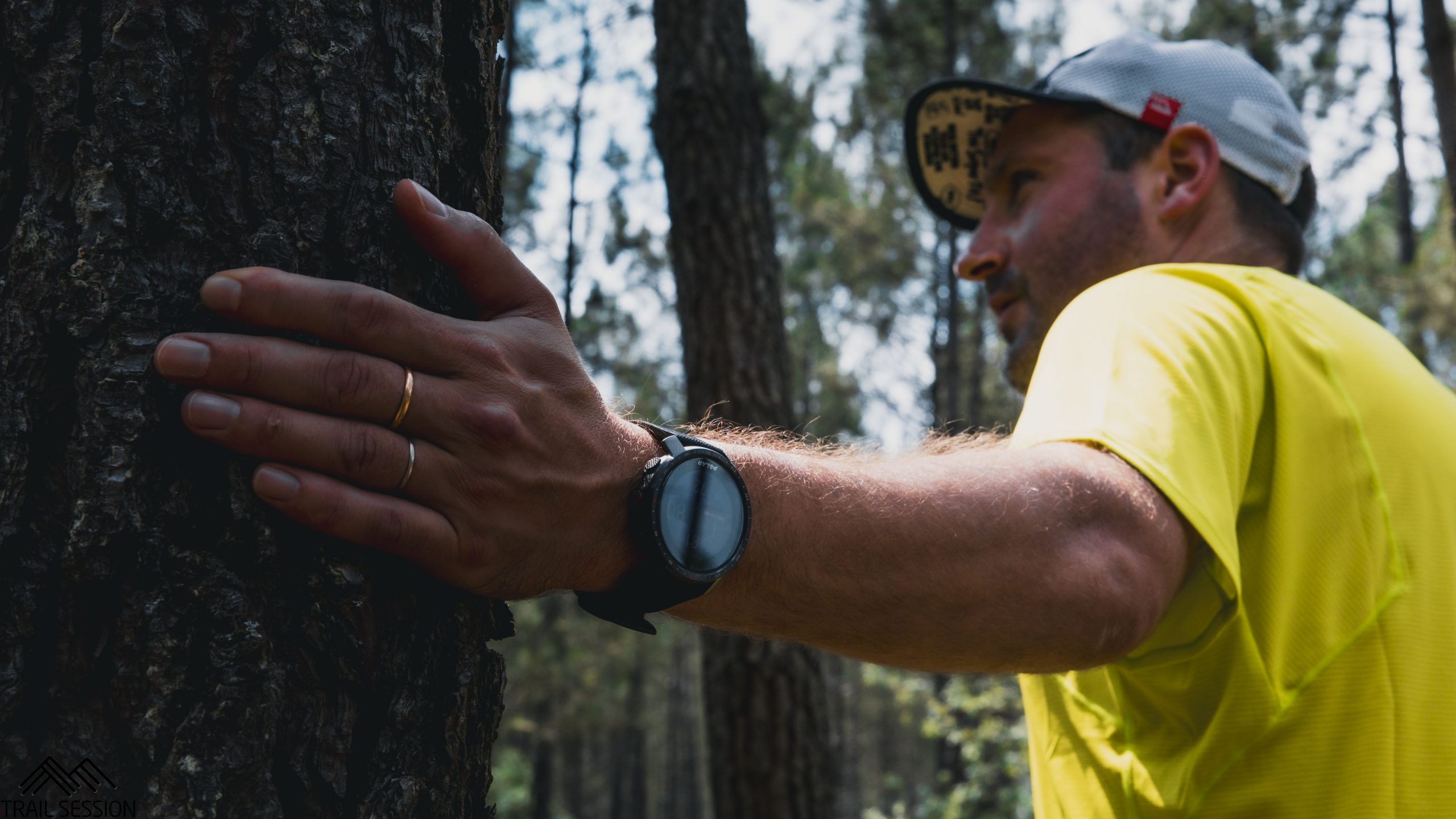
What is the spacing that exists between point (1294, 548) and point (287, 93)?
4.67 ft

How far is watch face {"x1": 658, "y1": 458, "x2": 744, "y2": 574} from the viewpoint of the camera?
1011 mm

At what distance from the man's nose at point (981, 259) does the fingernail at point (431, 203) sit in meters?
1.65

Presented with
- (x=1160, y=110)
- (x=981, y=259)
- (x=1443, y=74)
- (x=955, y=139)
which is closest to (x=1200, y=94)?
(x=1160, y=110)

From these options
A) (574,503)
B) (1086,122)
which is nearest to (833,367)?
(1086,122)

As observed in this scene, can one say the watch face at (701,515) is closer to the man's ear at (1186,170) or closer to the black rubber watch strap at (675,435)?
the black rubber watch strap at (675,435)

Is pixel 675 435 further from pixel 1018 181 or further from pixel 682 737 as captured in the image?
pixel 682 737

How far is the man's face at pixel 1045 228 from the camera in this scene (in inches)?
88.7

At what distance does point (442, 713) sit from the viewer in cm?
107

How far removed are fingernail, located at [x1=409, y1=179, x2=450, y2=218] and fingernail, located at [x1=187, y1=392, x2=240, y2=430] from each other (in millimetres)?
296

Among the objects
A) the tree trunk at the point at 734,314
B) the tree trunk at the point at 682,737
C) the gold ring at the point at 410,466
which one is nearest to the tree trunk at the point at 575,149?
the tree trunk at the point at 734,314

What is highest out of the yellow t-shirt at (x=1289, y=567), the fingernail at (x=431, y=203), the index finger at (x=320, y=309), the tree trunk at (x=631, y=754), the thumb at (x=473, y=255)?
the fingernail at (x=431, y=203)

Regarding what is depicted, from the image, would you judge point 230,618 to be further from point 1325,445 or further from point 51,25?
point 1325,445

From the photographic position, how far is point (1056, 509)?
1100 mm

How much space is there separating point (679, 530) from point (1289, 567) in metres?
0.90
